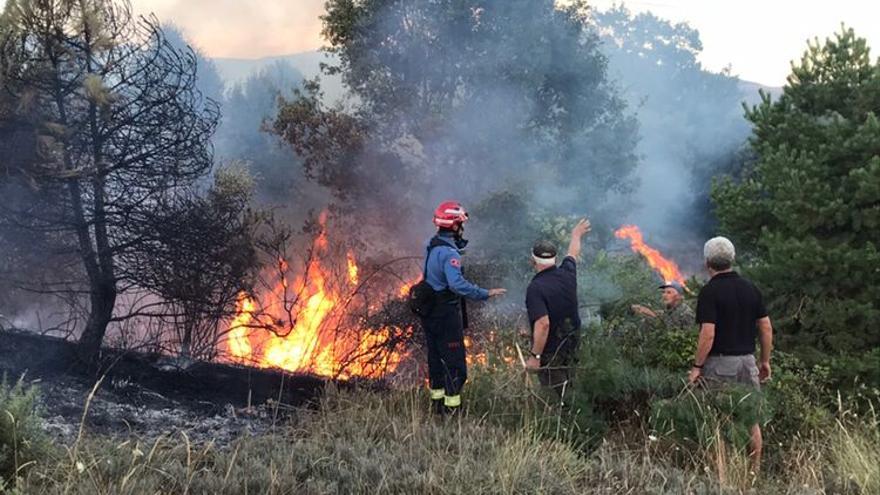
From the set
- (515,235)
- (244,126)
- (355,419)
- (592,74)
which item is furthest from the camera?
(244,126)

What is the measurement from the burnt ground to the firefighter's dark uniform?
1.31 m

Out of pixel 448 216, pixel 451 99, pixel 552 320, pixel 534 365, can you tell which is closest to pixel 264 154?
pixel 451 99

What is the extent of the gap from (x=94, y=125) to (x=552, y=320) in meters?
5.79

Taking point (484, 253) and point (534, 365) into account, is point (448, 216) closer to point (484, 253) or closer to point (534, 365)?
point (534, 365)

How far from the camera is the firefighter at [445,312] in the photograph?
A: 5.99 metres

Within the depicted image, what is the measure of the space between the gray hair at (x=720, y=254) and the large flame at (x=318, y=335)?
4555mm

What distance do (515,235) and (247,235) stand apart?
6.00 metres

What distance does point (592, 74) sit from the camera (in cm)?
1644

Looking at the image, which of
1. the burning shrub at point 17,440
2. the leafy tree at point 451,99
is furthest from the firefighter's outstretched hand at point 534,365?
the leafy tree at point 451,99

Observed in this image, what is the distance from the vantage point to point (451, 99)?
1580 centimetres

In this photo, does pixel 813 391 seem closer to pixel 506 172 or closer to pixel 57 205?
pixel 57 205

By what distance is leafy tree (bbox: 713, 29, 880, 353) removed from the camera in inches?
274

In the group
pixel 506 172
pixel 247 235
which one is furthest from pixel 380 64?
pixel 247 235

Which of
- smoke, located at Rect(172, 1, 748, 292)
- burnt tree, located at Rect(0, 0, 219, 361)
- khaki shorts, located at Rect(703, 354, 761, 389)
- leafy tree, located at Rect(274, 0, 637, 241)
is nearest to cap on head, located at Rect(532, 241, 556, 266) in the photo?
khaki shorts, located at Rect(703, 354, 761, 389)
